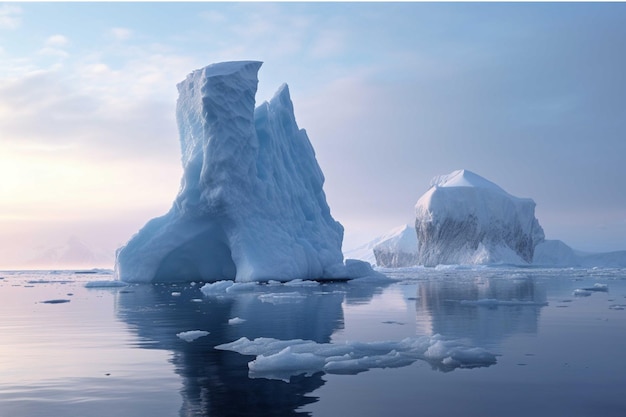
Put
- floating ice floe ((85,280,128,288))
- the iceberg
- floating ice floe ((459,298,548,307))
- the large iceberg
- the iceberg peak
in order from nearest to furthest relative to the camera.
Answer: floating ice floe ((459,298,548,307)) < floating ice floe ((85,280,128,288)) < the large iceberg < the iceberg peak < the iceberg

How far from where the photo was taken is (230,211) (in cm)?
2766

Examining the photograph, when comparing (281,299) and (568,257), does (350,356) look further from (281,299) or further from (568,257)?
(568,257)

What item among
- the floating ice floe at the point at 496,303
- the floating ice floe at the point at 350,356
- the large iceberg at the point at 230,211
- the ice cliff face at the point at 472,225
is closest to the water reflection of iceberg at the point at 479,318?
Answer: the floating ice floe at the point at 496,303

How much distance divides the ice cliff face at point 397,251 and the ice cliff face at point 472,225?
8.21 m

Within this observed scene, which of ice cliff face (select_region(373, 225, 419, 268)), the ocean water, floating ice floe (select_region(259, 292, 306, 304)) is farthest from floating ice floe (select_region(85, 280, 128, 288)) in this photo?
ice cliff face (select_region(373, 225, 419, 268))

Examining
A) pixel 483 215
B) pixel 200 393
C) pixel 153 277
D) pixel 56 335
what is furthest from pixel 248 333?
pixel 483 215

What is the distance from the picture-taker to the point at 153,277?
29062 millimetres

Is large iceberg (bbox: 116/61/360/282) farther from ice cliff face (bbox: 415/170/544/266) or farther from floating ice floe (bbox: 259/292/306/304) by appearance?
ice cliff face (bbox: 415/170/544/266)

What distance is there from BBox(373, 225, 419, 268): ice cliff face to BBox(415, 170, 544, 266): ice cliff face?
26.9 feet

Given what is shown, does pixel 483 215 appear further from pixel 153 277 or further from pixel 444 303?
pixel 444 303

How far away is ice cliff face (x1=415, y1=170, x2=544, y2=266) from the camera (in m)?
62.4

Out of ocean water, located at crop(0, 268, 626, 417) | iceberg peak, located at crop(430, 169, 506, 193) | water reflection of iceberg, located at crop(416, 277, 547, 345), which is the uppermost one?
iceberg peak, located at crop(430, 169, 506, 193)

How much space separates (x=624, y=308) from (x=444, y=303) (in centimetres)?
385

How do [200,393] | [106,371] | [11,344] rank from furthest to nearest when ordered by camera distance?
[11,344]
[106,371]
[200,393]
